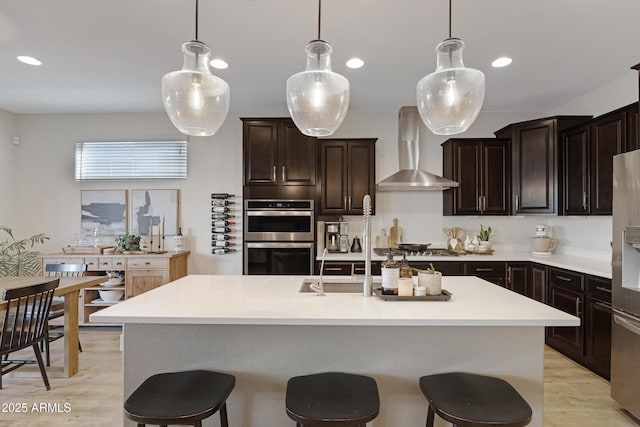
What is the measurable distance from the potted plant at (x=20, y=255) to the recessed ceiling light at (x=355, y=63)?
173 inches

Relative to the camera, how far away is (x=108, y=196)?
4594 millimetres

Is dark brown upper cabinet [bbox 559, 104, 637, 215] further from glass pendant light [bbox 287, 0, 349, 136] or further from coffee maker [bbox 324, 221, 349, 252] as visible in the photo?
glass pendant light [bbox 287, 0, 349, 136]

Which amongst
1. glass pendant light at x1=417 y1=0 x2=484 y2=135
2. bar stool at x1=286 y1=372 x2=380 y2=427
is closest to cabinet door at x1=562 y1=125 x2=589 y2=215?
glass pendant light at x1=417 y1=0 x2=484 y2=135

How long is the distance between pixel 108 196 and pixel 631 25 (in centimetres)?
575

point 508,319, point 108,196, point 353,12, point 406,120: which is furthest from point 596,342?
point 108,196

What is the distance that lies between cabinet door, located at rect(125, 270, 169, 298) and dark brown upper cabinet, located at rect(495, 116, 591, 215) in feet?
14.3

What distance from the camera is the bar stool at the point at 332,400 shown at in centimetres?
130

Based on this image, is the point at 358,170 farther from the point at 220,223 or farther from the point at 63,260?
the point at 63,260

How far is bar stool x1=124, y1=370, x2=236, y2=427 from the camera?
1310mm

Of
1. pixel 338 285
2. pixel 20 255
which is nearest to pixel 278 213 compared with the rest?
pixel 338 285

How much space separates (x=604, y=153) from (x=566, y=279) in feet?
4.05

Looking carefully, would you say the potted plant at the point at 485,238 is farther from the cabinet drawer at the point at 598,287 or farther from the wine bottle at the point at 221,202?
the wine bottle at the point at 221,202

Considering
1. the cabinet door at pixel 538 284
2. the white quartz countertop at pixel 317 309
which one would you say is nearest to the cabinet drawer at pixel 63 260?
the white quartz countertop at pixel 317 309

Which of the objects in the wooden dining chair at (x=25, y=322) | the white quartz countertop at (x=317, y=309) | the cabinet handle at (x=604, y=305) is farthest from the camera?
the cabinet handle at (x=604, y=305)
